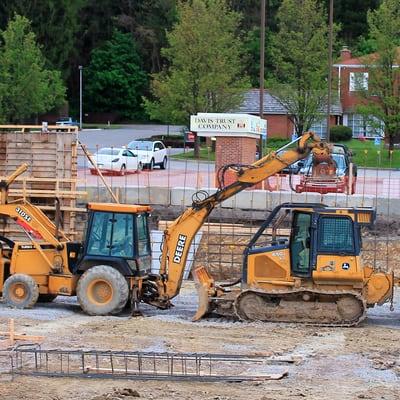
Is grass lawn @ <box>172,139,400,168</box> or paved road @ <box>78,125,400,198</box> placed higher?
grass lawn @ <box>172,139,400,168</box>

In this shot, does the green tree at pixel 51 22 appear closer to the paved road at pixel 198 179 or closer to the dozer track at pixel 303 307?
the paved road at pixel 198 179

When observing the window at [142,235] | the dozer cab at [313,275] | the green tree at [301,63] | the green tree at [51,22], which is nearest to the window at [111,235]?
the window at [142,235]

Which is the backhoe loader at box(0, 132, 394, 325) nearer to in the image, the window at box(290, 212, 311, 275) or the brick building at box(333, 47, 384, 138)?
the window at box(290, 212, 311, 275)

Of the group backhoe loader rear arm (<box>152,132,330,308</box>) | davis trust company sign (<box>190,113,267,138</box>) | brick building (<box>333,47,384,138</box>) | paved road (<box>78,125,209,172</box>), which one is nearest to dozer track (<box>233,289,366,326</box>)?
backhoe loader rear arm (<box>152,132,330,308</box>)

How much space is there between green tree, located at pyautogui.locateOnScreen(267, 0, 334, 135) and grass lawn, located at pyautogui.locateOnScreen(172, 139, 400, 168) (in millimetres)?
2791

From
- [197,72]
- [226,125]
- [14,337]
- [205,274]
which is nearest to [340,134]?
[197,72]

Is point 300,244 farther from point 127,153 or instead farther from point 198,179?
point 127,153

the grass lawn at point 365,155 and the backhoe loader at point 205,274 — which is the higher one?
the grass lawn at point 365,155

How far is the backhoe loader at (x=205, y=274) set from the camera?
16.0 meters

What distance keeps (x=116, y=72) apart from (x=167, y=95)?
29253 millimetres

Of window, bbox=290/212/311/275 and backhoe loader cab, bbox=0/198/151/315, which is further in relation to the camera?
backhoe loader cab, bbox=0/198/151/315

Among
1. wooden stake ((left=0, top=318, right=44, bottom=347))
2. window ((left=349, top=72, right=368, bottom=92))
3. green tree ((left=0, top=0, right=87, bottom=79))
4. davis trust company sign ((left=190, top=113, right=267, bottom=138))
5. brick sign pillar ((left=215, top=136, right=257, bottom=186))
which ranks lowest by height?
wooden stake ((left=0, top=318, right=44, bottom=347))

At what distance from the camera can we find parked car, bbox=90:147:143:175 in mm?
36888

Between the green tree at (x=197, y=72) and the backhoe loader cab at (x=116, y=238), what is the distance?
36695mm
